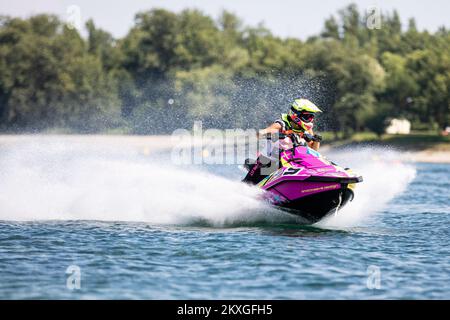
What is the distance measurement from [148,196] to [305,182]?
153 inches

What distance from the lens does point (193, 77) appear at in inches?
3314

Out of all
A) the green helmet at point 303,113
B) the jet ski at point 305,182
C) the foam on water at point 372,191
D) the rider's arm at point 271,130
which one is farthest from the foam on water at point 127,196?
the foam on water at point 372,191

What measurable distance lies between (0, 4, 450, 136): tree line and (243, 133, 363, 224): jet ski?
3394 centimetres

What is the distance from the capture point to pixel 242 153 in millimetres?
58938

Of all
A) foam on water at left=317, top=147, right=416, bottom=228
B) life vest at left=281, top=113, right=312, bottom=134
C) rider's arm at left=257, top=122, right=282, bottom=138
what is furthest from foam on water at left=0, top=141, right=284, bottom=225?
foam on water at left=317, top=147, right=416, bottom=228

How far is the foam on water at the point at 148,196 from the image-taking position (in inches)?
632

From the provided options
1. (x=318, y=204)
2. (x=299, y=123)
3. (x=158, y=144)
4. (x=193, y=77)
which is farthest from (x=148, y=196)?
(x=193, y=77)

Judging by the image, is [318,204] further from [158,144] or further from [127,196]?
[158,144]

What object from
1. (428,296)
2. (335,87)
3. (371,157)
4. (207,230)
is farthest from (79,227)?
(335,87)

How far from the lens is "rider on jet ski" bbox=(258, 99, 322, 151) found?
49.8 ft

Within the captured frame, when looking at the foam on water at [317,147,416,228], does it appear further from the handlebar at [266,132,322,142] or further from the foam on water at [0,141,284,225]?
the foam on water at [0,141,284,225]
